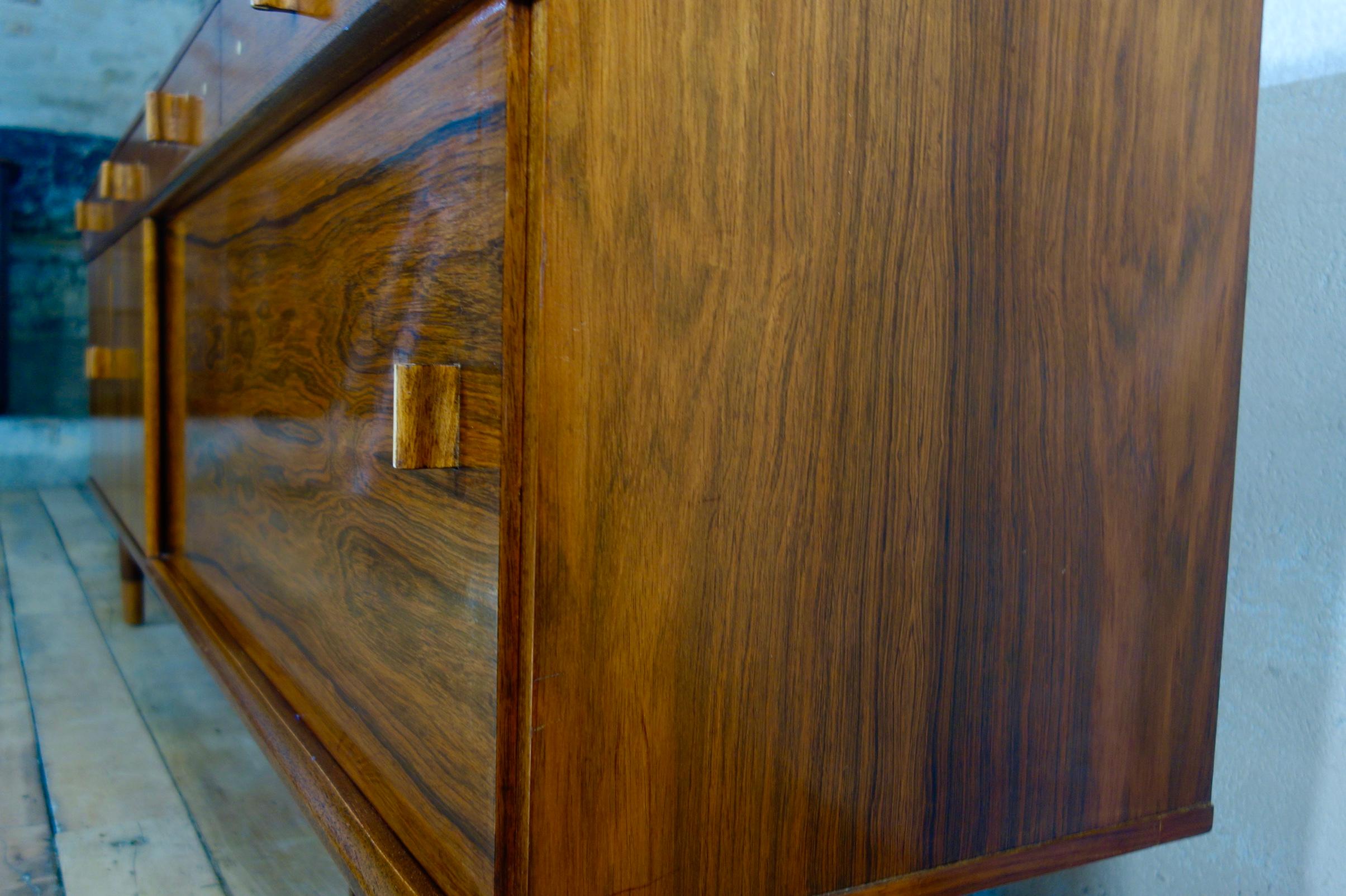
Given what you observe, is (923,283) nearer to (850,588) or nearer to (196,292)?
(850,588)

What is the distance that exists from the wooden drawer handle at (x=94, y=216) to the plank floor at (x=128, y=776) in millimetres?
639

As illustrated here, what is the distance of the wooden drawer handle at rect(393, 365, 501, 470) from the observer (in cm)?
45

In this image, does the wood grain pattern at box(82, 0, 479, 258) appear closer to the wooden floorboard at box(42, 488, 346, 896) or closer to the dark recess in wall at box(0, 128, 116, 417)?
the wooden floorboard at box(42, 488, 346, 896)

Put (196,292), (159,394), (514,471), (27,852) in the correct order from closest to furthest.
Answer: (514,471), (27,852), (196,292), (159,394)

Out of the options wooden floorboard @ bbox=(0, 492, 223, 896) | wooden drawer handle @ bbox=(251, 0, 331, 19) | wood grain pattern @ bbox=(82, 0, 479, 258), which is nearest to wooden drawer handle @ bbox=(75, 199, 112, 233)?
wood grain pattern @ bbox=(82, 0, 479, 258)

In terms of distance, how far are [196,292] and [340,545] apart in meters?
0.56

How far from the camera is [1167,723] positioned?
2.02 feet

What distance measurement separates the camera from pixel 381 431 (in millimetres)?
571

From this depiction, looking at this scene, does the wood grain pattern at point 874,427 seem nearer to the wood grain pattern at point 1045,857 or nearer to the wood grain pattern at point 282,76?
the wood grain pattern at point 1045,857

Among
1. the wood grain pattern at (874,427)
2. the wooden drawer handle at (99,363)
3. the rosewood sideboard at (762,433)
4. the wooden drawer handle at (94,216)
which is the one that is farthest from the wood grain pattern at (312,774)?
the wooden drawer handle at (94,216)

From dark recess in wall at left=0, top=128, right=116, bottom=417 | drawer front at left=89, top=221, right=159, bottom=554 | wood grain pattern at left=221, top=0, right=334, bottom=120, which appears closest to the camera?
wood grain pattern at left=221, top=0, right=334, bottom=120

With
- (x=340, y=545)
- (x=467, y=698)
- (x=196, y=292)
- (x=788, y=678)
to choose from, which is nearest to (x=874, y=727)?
(x=788, y=678)

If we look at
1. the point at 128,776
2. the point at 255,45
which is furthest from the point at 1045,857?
the point at 128,776

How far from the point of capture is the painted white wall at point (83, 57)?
296cm
